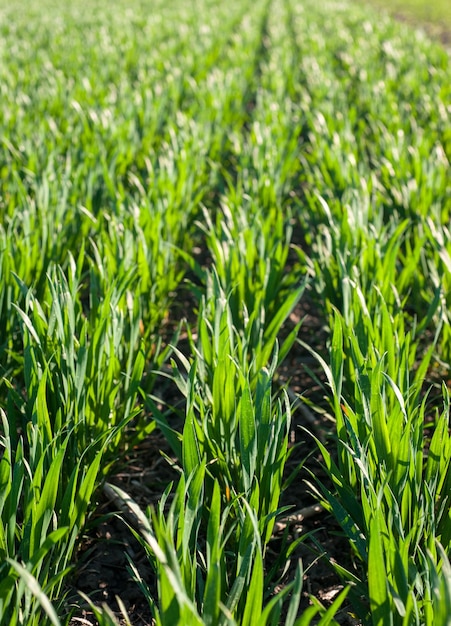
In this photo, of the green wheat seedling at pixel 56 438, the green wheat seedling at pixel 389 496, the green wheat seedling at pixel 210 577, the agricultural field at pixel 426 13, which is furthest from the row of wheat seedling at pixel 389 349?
the agricultural field at pixel 426 13

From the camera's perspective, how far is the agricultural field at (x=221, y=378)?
104cm

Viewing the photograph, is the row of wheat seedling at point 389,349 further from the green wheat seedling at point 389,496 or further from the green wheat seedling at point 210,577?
the green wheat seedling at point 210,577

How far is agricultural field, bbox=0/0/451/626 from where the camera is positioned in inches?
40.9

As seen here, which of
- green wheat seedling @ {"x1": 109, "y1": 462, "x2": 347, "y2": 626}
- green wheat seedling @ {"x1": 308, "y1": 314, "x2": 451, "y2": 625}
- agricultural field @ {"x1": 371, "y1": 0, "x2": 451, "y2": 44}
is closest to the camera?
green wheat seedling @ {"x1": 109, "y1": 462, "x2": 347, "y2": 626}

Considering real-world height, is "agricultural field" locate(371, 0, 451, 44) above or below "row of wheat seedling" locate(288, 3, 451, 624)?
above

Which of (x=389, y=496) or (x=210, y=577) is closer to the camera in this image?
(x=210, y=577)

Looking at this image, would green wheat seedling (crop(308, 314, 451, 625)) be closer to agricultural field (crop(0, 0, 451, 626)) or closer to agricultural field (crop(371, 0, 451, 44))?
agricultural field (crop(0, 0, 451, 626))

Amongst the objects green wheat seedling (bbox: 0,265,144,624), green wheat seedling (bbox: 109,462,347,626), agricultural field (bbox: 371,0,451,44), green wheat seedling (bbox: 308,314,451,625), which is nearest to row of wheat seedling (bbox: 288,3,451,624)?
green wheat seedling (bbox: 308,314,451,625)

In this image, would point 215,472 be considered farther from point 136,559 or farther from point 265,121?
point 265,121

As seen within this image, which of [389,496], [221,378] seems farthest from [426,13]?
[389,496]

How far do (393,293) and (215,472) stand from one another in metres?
0.84

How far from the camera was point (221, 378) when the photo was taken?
134cm

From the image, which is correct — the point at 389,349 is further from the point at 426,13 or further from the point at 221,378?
the point at 426,13

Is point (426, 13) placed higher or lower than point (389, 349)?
higher
